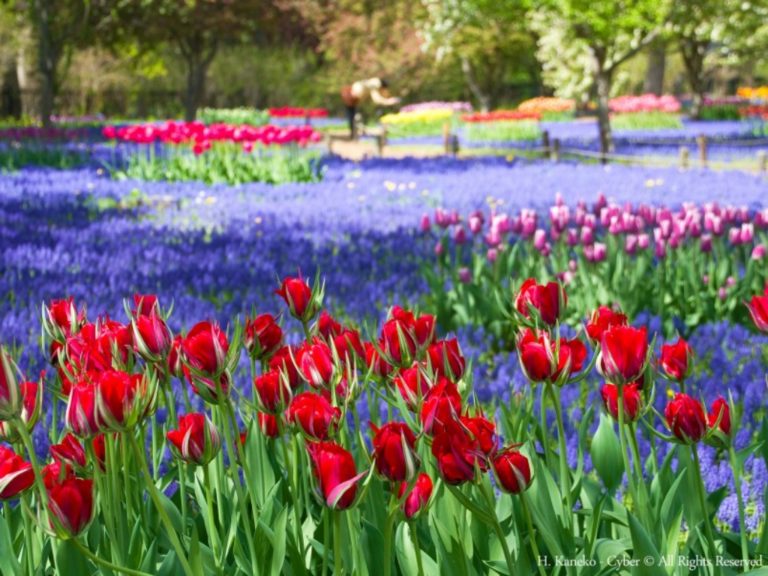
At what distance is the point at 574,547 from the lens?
2008 millimetres

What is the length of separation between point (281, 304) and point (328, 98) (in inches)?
1784

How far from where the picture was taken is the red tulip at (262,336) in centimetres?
208

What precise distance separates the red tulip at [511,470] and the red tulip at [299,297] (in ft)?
2.56

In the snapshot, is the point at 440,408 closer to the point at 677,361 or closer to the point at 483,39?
the point at 677,361

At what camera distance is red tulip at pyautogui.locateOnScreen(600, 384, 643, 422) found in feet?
6.33

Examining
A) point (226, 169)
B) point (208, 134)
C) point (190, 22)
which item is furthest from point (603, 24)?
point (190, 22)

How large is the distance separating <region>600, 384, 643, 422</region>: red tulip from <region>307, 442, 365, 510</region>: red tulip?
678mm

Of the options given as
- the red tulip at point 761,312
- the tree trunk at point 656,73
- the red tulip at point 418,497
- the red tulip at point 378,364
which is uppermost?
the tree trunk at point 656,73

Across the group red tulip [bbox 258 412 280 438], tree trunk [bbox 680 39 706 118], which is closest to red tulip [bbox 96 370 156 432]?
red tulip [bbox 258 412 280 438]

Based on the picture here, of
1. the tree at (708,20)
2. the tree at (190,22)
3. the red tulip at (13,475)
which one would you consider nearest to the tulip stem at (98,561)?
the red tulip at (13,475)

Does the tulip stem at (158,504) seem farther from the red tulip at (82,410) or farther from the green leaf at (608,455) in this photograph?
the green leaf at (608,455)

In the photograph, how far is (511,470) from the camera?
157 centimetres

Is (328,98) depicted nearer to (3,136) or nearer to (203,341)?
(3,136)

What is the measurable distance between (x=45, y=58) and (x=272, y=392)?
25.5 metres
